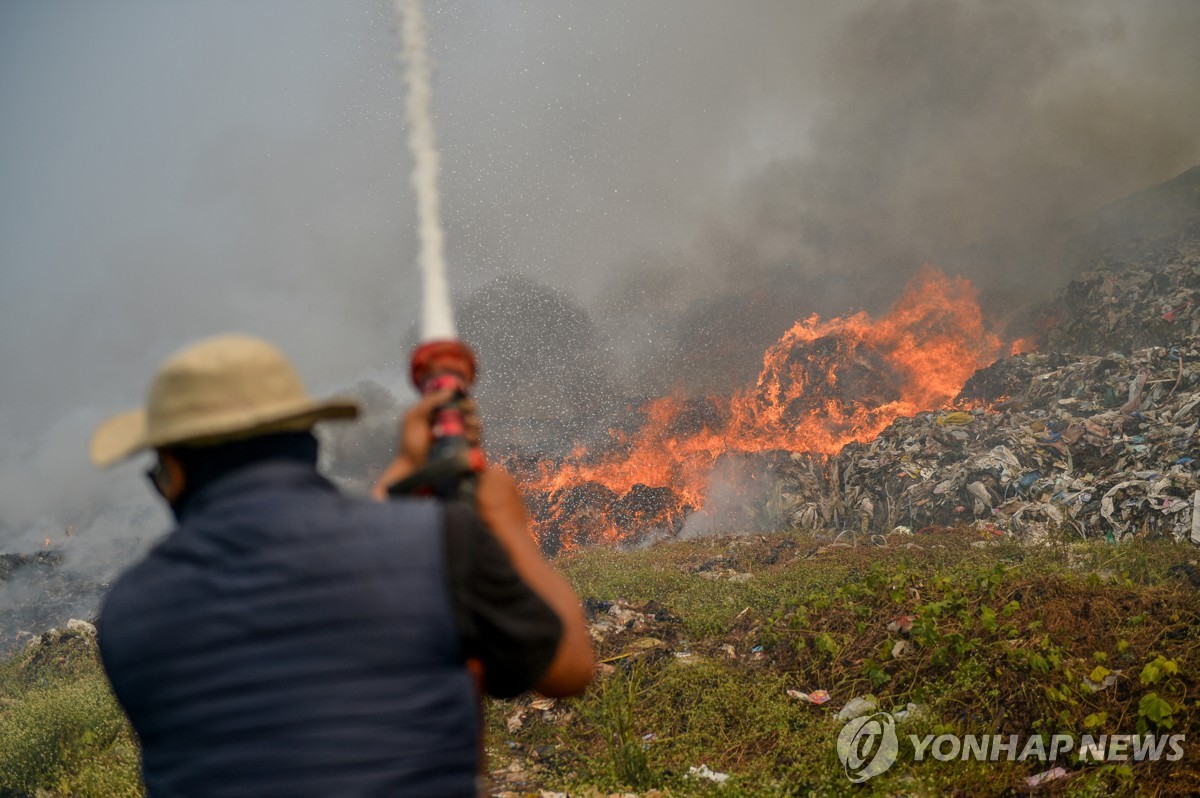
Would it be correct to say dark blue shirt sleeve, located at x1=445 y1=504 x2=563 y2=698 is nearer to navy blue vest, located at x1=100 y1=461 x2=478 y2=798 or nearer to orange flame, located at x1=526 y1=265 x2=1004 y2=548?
navy blue vest, located at x1=100 y1=461 x2=478 y2=798

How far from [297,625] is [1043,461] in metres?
14.1

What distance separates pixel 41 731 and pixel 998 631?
825cm

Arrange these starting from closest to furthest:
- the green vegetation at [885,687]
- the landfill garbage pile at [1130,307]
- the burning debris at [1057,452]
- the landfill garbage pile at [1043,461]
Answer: the green vegetation at [885,687], the landfill garbage pile at [1043,461], the burning debris at [1057,452], the landfill garbage pile at [1130,307]

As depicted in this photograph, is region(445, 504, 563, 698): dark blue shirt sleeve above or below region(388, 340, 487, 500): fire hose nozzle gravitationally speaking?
below

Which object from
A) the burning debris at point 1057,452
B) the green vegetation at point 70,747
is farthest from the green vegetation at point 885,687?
the burning debris at point 1057,452

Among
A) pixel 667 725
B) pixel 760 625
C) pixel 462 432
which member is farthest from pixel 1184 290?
pixel 462 432

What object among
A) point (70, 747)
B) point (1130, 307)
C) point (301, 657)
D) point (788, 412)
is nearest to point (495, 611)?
point (301, 657)

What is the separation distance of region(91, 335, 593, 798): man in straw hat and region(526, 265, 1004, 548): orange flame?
58.2 ft

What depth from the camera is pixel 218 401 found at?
5.04 feet

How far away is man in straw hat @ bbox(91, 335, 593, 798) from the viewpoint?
1.35 meters

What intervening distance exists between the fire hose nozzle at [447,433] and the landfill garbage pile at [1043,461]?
10.6m

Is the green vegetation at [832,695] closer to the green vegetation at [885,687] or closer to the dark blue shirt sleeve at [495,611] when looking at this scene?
the green vegetation at [885,687]

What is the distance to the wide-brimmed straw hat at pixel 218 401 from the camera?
1521 millimetres

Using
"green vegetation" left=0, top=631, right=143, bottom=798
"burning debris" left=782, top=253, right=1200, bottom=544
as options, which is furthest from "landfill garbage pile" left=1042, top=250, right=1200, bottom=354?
"green vegetation" left=0, top=631, right=143, bottom=798
